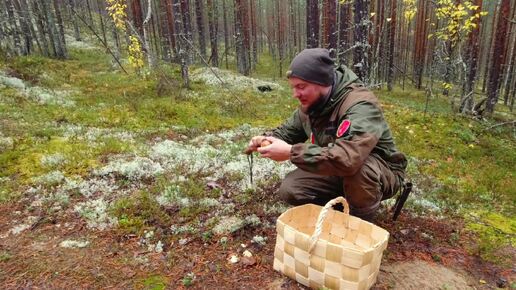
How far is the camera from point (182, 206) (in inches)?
200

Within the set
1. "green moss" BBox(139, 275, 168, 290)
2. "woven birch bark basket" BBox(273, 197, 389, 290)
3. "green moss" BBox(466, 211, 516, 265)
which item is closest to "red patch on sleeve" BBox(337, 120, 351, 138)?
"woven birch bark basket" BBox(273, 197, 389, 290)

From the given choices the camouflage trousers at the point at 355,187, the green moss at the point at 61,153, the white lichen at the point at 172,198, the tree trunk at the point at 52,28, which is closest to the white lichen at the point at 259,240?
the camouflage trousers at the point at 355,187

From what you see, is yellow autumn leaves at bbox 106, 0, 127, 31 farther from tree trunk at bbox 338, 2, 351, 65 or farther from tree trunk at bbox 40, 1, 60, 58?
tree trunk at bbox 338, 2, 351, 65

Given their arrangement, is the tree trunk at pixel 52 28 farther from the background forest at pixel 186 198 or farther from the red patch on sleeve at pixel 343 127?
the red patch on sleeve at pixel 343 127

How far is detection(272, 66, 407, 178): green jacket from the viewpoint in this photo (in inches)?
128

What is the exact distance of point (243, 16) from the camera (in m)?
31.0

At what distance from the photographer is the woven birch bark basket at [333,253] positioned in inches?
118

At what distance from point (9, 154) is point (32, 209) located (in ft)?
7.06

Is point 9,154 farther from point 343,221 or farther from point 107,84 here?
point 107,84

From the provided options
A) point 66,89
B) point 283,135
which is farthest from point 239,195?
point 66,89

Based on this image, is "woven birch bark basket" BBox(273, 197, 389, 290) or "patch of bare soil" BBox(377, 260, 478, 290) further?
"patch of bare soil" BBox(377, 260, 478, 290)

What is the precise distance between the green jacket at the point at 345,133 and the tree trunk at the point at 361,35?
20.4 feet

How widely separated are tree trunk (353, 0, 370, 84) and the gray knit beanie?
6637mm

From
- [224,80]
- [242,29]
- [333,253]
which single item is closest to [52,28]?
[224,80]
